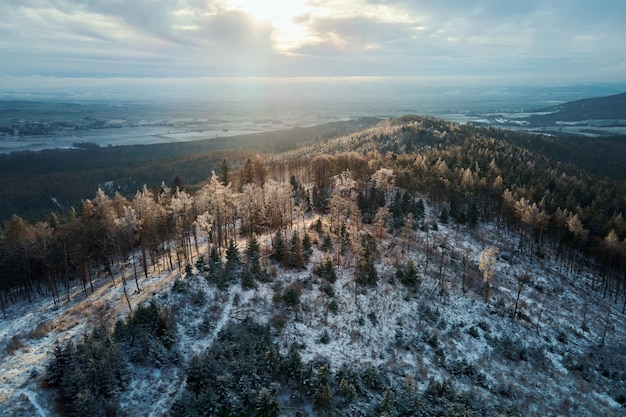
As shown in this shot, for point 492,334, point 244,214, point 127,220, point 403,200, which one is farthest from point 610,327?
point 127,220

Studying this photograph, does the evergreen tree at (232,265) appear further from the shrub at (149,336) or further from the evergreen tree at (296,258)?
the shrub at (149,336)

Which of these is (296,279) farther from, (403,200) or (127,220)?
(403,200)

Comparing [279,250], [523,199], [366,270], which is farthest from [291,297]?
[523,199]

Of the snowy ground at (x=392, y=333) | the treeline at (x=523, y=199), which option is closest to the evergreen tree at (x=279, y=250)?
the snowy ground at (x=392, y=333)

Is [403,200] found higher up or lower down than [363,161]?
lower down

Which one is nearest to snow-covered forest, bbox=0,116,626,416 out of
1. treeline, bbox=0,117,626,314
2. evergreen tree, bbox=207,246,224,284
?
evergreen tree, bbox=207,246,224,284

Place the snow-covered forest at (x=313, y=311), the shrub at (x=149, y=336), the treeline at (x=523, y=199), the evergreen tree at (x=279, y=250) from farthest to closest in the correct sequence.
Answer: the treeline at (x=523, y=199), the evergreen tree at (x=279, y=250), the shrub at (x=149, y=336), the snow-covered forest at (x=313, y=311)
